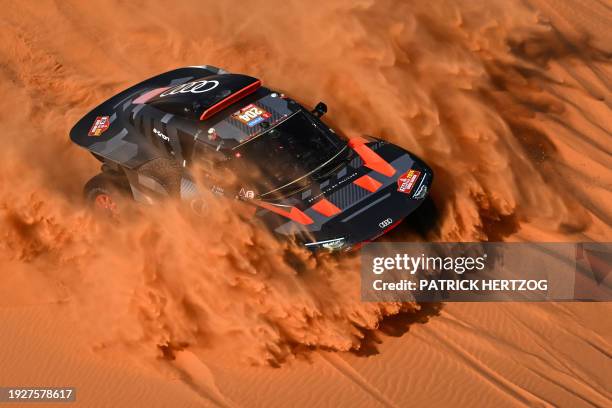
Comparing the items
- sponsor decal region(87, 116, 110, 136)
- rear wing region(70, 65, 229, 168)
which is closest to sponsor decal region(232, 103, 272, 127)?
rear wing region(70, 65, 229, 168)

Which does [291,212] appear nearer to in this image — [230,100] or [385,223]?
[385,223]

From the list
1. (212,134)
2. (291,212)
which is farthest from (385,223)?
(212,134)

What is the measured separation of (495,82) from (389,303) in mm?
4988

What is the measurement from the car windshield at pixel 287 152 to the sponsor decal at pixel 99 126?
1.99 metres

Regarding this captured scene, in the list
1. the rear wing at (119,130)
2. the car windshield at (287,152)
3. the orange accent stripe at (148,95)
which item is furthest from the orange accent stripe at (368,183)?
the orange accent stripe at (148,95)

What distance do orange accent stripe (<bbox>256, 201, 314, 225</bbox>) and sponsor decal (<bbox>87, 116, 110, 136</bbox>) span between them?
8.19 ft

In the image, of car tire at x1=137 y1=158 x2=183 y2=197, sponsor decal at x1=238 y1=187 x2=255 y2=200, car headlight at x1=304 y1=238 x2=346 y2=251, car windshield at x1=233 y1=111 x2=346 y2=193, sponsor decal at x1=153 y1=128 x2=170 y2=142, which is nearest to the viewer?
car headlight at x1=304 y1=238 x2=346 y2=251

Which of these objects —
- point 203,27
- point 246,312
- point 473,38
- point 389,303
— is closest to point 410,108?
point 473,38

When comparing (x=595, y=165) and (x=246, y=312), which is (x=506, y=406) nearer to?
(x=246, y=312)

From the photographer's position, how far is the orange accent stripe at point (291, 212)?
28.1 ft

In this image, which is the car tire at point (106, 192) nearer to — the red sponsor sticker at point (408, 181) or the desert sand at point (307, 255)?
the desert sand at point (307, 255)

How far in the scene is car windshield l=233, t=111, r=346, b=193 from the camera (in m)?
9.03

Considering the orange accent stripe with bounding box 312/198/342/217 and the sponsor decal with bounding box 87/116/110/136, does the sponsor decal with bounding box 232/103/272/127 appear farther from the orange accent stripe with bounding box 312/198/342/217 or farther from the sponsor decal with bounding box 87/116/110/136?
the sponsor decal with bounding box 87/116/110/136

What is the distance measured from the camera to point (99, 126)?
10250mm
